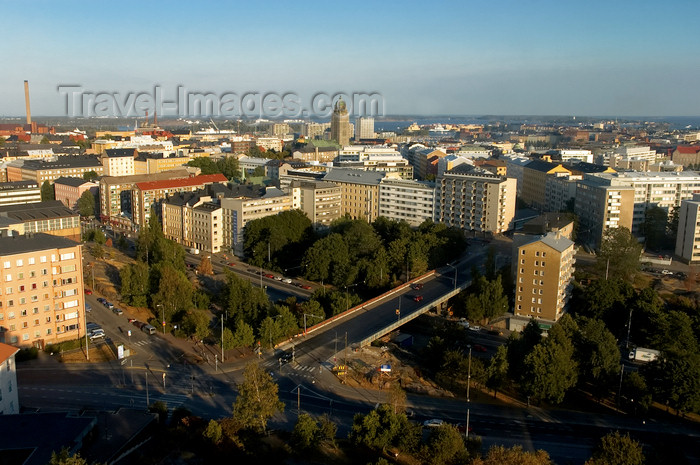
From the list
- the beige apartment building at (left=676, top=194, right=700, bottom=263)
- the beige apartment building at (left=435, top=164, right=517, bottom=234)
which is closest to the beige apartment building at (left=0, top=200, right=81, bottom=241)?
the beige apartment building at (left=435, top=164, right=517, bottom=234)

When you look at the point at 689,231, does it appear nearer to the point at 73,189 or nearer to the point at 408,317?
the point at 408,317

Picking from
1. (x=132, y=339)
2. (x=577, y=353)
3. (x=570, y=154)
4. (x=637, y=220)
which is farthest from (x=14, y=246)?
(x=570, y=154)

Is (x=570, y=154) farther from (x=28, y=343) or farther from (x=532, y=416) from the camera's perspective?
(x=28, y=343)

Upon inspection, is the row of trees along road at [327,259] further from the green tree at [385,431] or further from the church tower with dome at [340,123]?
the church tower with dome at [340,123]

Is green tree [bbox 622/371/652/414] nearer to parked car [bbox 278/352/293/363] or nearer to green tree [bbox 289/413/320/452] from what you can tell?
green tree [bbox 289/413/320/452]

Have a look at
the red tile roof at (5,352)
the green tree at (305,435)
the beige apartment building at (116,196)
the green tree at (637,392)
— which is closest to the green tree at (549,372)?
the green tree at (637,392)
